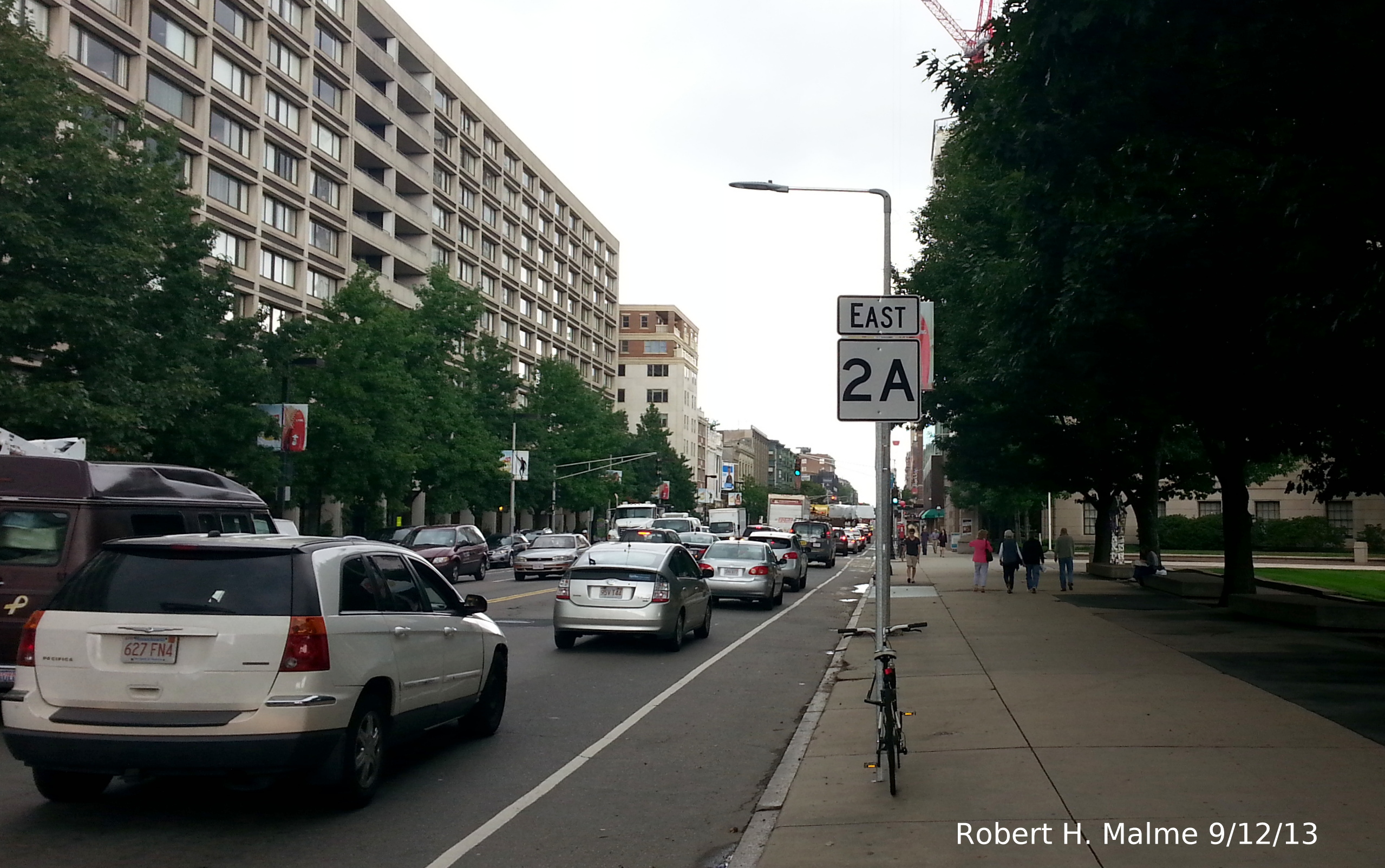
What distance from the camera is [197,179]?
4672 centimetres

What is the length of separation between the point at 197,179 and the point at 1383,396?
4327cm

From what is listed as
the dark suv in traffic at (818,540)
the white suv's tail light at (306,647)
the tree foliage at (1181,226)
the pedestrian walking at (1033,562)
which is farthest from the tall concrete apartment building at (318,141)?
the white suv's tail light at (306,647)

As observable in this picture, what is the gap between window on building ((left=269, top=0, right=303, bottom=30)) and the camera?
173ft

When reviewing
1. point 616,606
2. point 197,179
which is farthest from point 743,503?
point 616,606

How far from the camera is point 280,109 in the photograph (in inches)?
2115

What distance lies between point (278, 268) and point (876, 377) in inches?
1957

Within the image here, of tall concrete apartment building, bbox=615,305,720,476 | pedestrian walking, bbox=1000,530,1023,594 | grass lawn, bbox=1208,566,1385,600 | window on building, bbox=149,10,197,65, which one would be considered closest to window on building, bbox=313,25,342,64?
window on building, bbox=149,10,197,65

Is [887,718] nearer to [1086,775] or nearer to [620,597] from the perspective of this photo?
[1086,775]

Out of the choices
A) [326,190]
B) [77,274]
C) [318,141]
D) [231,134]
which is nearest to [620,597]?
[77,274]

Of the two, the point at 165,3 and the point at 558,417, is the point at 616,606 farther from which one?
the point at 558,417

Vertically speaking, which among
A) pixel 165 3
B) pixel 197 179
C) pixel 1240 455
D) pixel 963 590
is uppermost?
pixel 165 3

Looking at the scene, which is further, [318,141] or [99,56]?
[318,141]

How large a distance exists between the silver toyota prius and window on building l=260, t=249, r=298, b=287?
39634 mm

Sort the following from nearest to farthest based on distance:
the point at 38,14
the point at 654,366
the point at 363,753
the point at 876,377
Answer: the point at 363,753, the point at 876,377, the point at 38,14, the point at 654,366
